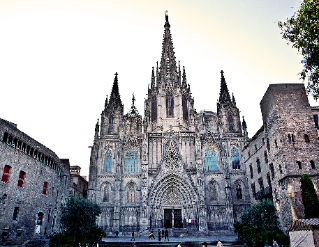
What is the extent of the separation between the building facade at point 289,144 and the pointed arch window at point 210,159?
14.9m

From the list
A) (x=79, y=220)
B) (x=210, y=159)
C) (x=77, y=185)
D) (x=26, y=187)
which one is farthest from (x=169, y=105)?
(x=26, y=187)

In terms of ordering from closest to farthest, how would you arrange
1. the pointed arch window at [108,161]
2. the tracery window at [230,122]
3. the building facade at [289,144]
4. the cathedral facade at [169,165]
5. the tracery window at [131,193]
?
1. the building facade at [289,144]
2. the cathedral facade at [169,165]
3. the tracery window at [131,193]
4. the pointed arch window at [108,161]
5. the tracery window at [230,122]

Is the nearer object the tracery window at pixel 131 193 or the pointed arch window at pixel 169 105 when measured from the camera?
the tracery window at pixel 131 193

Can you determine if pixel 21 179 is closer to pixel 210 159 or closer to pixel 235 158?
pixel 210 159

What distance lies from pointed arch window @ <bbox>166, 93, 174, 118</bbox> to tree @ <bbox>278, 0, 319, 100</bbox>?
26962 millimetres

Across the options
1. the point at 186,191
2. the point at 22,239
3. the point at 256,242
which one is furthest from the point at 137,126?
the point at 256,242

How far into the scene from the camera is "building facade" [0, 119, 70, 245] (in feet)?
68.5

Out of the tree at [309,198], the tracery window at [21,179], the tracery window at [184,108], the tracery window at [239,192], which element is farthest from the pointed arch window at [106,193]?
the tree at [309,198]

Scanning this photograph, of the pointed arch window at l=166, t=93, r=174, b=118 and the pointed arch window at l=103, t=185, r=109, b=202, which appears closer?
the pointed arch window at l=103, t=185, r=109, b=202

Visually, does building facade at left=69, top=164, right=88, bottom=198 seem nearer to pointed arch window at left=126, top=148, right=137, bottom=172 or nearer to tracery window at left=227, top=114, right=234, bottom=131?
pointed arch window at left=126, top=148, right=137, bottom=172

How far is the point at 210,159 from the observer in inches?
1603

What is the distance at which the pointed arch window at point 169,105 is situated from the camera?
43.7 metres

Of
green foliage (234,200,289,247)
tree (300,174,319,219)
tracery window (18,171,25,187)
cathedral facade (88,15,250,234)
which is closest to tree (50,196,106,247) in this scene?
tracery window (18,171,25,187)

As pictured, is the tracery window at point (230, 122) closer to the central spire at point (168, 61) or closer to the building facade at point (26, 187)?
the central spire at point (168, 61)
